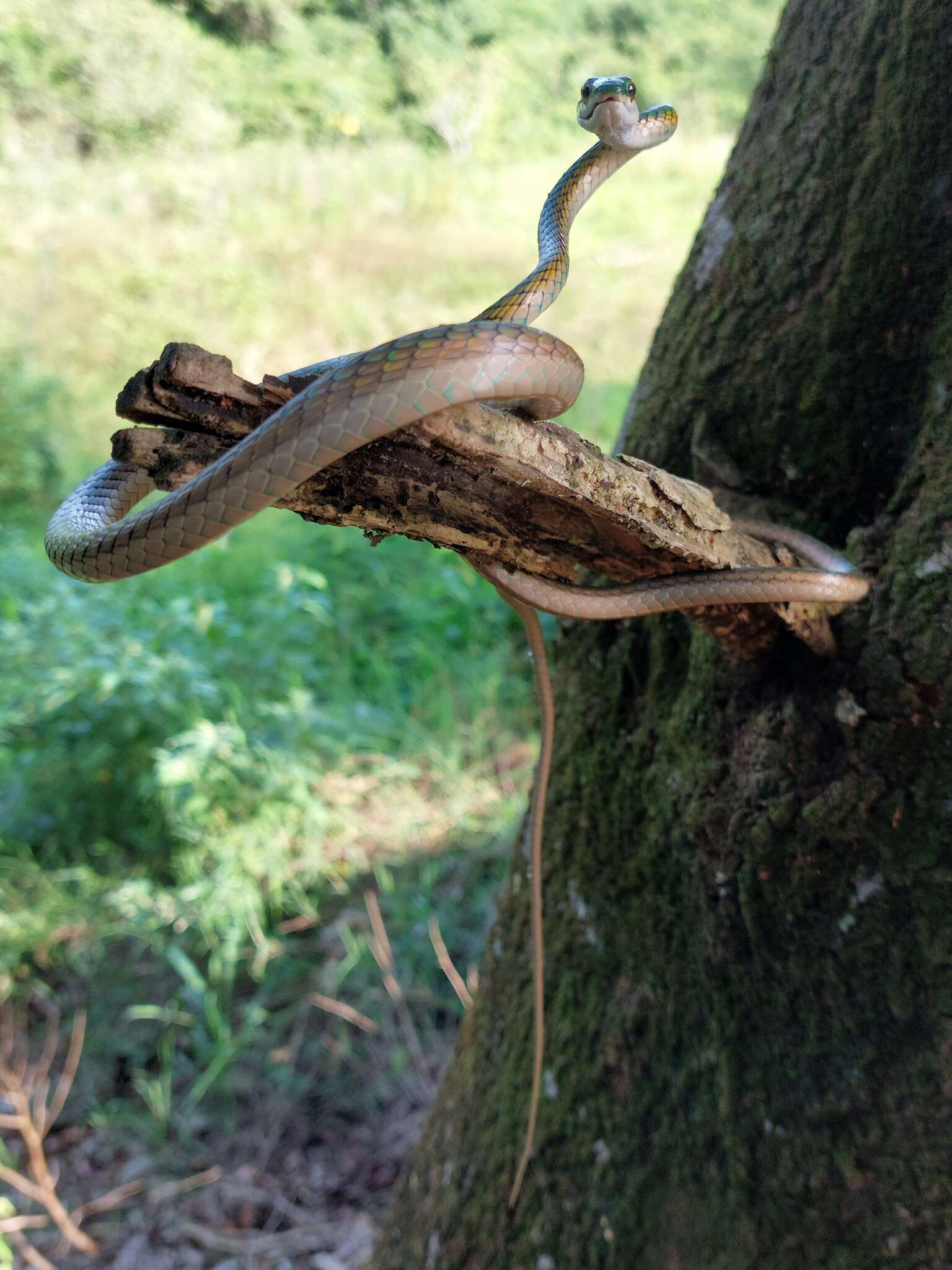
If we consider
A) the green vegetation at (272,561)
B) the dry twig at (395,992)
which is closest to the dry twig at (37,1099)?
the green vegetation at (272,561)

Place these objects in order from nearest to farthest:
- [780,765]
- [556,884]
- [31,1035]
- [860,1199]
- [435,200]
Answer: [860,1199] < [780,765] < [556,884] < [31,1035] < [435,200]

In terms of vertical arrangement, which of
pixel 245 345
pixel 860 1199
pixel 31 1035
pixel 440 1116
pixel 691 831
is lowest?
pixel 31 1035

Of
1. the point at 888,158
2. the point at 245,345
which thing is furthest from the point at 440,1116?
the point at 245,345

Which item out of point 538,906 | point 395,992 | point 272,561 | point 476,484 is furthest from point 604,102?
point 272,561

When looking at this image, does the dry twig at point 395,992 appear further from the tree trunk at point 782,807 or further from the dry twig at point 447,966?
the tree trunk at point 782,807

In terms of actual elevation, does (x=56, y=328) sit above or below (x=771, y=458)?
above

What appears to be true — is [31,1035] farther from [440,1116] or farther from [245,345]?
[245,345]
